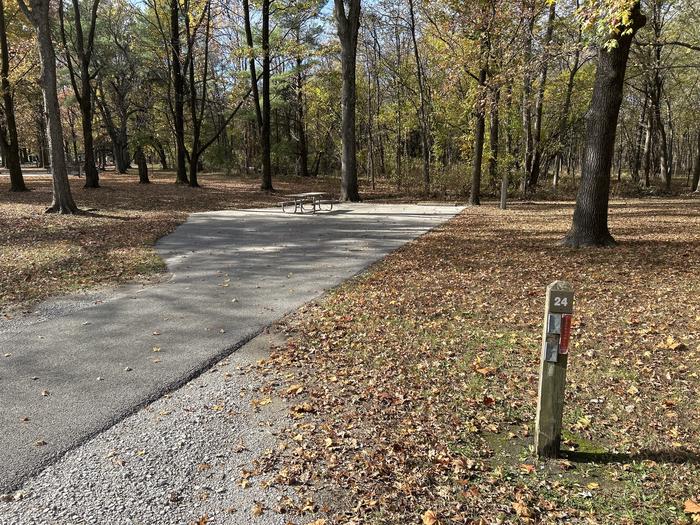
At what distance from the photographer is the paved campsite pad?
367 cm

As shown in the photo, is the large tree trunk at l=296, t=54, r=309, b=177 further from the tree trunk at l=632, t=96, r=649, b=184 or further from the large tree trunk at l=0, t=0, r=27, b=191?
the tree trunk at l=632, t=96, r=649, b=184

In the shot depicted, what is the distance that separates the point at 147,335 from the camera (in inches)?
216

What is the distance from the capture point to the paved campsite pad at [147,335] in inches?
144

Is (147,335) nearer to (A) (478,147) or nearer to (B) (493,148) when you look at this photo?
(A) (478,147)

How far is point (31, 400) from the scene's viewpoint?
3.97 m

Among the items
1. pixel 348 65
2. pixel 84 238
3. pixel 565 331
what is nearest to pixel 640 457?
pixel 565 331

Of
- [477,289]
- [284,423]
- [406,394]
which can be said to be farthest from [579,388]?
[477,289]

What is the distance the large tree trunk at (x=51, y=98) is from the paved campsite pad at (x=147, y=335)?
5055 millimetres

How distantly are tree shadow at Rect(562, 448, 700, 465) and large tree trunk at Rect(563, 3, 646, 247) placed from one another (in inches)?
261

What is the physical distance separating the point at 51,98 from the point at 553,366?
15219 millimetres

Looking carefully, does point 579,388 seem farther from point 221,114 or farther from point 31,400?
point 221,114

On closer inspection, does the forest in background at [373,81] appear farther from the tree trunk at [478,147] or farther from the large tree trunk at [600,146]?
the large tree trunk at [600,146]

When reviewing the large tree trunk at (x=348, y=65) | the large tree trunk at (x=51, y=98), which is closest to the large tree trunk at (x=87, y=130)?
the large tree trunk at (x=51, y=98)

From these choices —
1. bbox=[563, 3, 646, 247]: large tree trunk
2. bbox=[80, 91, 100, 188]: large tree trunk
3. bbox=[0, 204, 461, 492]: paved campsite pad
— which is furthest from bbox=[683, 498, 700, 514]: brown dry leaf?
bbox=[80, 91, 100, 188]: large tree trunk
